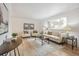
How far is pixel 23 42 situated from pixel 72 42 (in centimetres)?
99

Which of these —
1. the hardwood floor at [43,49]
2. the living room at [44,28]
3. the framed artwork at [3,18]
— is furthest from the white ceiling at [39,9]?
the hardwood floor at [43,49]

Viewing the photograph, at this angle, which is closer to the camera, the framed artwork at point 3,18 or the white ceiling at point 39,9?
the framed artwork at point 3,18

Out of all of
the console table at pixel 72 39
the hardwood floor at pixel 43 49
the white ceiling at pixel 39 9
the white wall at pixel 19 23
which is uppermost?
the white ceiling at pixel 39 9

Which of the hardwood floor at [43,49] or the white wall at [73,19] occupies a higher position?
the white wall at [73,19]

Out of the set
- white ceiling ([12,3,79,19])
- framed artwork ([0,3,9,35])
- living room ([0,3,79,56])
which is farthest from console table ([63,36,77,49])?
framed artwork ([0,3,9,35])

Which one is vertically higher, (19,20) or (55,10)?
(55,10)

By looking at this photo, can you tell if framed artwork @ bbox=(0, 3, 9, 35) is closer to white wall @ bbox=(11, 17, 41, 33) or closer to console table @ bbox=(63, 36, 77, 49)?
white wall @ bbox=(11, 17, 41, 33)

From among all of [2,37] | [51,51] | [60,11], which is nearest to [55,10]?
[60,11]

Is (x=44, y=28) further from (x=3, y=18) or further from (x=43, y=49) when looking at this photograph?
(x=3, y=18)

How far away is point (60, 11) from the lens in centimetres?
169

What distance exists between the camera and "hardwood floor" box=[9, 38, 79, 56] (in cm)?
171

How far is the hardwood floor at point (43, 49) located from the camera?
171cm

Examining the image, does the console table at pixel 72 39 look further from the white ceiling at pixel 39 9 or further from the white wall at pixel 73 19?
the white ceiling at pixel 39 9

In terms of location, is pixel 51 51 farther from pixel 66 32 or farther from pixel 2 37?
pixel 2 37
